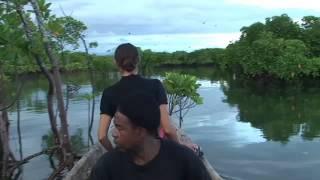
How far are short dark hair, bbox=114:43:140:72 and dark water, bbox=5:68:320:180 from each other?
782 centimetres

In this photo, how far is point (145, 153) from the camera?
242 cm

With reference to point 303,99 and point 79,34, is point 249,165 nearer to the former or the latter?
point 79,34

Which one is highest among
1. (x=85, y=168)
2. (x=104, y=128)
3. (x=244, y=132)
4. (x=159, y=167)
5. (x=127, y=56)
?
(x=127, y=56)

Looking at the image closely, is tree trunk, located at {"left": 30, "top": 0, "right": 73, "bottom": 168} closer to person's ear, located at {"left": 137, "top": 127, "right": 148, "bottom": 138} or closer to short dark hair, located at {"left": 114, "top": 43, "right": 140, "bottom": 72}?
short dark hair, located at {"left": 114, "top": 43, "right": 140, "bottom": 72}

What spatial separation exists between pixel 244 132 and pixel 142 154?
1493cm

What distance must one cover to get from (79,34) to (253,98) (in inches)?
632

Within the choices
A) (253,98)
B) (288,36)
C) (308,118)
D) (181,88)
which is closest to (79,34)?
(181,88)

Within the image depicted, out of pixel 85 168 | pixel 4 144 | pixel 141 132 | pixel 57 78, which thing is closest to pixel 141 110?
pixel 141 132

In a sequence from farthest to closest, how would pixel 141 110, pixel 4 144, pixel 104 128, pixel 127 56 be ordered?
1. pixel 4 144
2. pixel 104 128
3. pixel 127 56
4. pixel 141 110

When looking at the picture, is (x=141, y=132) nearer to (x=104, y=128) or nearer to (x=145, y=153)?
(x=145, y=153)

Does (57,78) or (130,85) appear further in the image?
(57,78)

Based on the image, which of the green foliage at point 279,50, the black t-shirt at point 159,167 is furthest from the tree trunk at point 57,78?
the green foliage at point 279,50

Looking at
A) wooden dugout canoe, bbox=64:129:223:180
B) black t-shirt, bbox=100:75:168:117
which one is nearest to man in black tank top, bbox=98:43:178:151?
black t-shirt, bbox=100:75:168:117

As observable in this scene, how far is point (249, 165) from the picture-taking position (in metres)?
12.6
